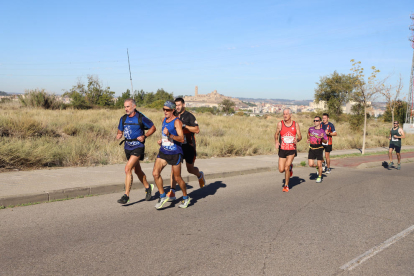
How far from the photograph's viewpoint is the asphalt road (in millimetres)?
3965

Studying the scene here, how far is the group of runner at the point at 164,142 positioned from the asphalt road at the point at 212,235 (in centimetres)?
46

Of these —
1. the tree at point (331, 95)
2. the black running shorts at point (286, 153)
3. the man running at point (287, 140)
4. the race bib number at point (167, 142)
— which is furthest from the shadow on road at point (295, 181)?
the tree at point (331, 95)

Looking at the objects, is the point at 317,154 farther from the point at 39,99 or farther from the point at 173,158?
the point at 39,99

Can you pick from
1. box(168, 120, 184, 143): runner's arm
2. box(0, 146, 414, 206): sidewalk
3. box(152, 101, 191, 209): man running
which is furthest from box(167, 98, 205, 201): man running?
box(0, 146, 414, 206): sidewalk

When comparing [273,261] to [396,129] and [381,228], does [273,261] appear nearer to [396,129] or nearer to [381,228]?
[381,228]

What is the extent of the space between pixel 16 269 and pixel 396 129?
1451cm

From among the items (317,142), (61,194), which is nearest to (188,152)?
(61,194)

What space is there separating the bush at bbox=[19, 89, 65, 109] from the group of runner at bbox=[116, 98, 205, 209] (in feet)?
70.0

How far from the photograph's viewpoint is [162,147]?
21.1ft

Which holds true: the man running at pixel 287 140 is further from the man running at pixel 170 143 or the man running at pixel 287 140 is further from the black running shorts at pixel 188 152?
the man running at pixel 170 143

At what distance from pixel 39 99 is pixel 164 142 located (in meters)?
22.7

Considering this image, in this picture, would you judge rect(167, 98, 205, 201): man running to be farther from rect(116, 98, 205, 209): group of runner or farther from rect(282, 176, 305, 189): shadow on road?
rect(282, 176, 305, 189): shadow on road

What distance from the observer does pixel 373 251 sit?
4.61 meters

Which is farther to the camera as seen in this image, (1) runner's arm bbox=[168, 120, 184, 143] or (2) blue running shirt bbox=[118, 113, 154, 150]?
(2) blue running shirt bbox=[118, 113, 154, 150]
